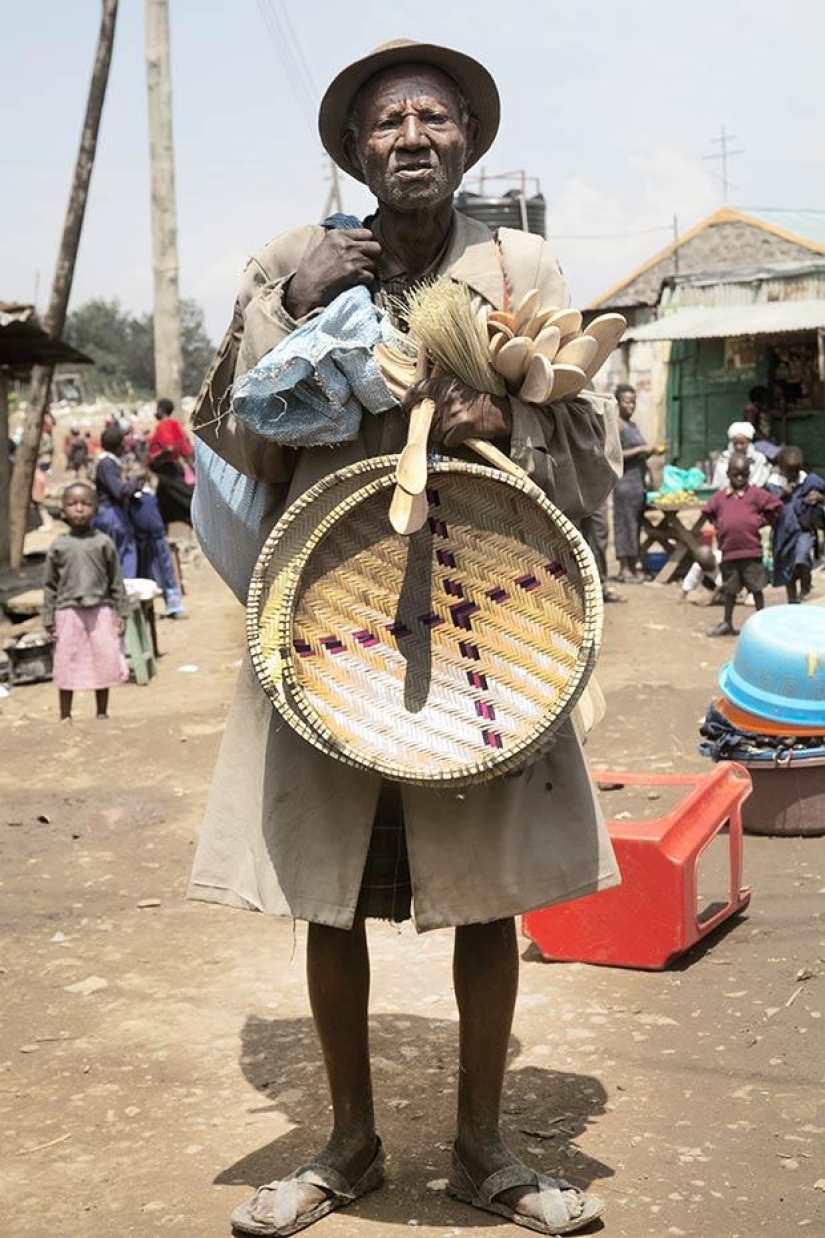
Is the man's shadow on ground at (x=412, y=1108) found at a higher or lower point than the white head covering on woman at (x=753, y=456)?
lower

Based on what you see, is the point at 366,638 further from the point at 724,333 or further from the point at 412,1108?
the point at 724,333

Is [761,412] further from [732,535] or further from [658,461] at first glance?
[732,535]

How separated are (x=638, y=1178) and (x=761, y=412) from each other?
1694 centimetres

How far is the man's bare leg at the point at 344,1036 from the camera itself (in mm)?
2926

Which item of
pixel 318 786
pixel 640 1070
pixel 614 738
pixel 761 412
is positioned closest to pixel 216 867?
pixel 318 786

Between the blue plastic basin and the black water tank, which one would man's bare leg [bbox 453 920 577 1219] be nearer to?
the blue plastic basin

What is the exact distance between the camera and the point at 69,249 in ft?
53.3

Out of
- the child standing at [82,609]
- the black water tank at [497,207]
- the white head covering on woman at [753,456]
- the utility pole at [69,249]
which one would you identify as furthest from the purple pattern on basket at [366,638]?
the black water tank at [497,207]

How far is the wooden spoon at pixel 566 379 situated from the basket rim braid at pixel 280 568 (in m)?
0.30

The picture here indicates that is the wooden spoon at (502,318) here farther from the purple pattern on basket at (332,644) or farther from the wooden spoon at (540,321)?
the purple pattern on basket at (332,644)

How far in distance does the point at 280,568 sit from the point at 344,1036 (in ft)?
3.01

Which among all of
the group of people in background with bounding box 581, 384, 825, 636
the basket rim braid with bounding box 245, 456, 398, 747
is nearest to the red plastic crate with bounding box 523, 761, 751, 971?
the basket rim braid with bounding box 245, 456, 398, 747

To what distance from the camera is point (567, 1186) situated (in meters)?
2.91

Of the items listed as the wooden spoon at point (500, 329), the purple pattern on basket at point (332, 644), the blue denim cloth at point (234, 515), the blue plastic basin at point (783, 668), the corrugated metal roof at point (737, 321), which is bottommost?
the blue plastic basin at point (783, 668)
